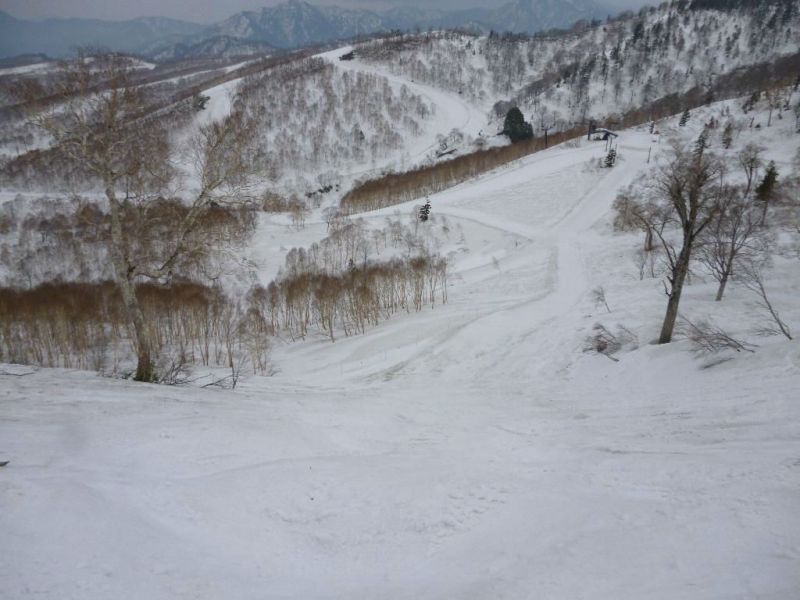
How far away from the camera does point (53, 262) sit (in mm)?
67000

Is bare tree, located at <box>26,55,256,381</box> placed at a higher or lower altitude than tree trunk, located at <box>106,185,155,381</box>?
higher

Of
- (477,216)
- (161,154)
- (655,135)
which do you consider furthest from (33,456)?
(655,135)

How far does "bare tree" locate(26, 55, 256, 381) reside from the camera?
10.4 meters

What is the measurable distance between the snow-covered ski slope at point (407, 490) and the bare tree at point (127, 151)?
3.41m

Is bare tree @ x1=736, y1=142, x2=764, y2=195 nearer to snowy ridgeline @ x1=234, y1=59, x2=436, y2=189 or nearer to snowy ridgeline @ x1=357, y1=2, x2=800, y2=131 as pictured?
snowy ridgeline @ x1=357, y1=2, x2=800, y2=131

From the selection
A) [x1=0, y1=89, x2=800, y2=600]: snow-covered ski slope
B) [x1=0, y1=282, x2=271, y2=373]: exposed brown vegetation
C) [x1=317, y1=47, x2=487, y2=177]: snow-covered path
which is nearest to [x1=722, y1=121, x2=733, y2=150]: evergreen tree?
[x1=0, y1=89, x2=800, y2=600]: snow-covered ski slope

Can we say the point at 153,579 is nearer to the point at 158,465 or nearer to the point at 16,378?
the point at 158,465

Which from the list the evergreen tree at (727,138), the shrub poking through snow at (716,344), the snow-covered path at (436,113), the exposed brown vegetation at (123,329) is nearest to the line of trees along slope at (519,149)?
the snow-covered path at (436,113)

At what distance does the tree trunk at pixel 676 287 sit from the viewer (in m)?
16.4

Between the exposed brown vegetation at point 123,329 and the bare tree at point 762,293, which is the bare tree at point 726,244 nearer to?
the bare tree at point 762,293

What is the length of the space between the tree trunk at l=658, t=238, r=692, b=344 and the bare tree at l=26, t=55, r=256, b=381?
16.0 m

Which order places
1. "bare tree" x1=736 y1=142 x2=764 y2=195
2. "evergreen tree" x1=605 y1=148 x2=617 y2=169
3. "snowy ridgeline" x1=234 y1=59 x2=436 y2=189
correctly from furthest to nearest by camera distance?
1. "snowy ridgeline" x1=234 y1=59 x2=436 y2=189
2. "evergreen tree" x1=605 y1=148 x2=617 y2=169
3. "bare tree" x1=736 y1=142 x2=764 y2=195

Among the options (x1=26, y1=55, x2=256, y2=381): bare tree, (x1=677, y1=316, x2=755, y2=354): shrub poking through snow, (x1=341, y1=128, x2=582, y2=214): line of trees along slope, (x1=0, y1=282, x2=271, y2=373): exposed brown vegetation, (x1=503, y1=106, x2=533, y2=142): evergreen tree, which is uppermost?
(x1=503, y1=106, x2=533, y2=142): evergreen tree

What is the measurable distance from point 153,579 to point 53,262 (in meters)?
81.5
